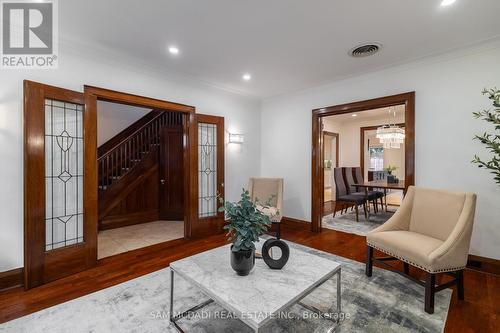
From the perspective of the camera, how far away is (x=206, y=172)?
4.22 m

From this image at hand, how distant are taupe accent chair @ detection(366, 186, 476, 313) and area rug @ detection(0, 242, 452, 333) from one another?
175mm

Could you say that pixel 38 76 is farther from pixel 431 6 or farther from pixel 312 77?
pixel 431 6

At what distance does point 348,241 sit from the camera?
149 inches

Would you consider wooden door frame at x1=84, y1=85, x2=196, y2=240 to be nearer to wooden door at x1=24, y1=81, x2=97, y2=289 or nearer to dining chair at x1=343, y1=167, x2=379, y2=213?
wooden door at x1=24, y1=81, x2=97, y2=289

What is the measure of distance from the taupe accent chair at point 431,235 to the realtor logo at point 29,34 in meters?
3.91

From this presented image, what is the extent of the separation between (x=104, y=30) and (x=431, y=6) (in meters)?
3.19

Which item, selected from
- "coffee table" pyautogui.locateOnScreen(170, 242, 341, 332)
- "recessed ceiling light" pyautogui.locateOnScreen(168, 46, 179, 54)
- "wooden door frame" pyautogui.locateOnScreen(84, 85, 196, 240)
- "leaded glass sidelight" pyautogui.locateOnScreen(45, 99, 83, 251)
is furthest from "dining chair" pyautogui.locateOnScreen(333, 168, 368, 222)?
"leaded glass sidelight" pyautogui.locateOnScreen(45, 99, 83, 251)

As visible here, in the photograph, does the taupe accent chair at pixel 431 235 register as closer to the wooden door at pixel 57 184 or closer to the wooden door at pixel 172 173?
the wooden door at pixel 57 184

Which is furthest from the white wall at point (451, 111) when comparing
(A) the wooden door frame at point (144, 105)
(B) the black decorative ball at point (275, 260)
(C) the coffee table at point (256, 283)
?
(A) the wooden door frame at point (144, 105)

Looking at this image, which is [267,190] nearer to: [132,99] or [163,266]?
[163,266]

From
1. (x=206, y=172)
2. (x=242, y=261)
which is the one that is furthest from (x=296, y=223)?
(x=242, y=261)

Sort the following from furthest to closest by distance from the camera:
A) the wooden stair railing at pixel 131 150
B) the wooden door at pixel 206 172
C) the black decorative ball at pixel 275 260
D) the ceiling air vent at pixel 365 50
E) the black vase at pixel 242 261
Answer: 1. the wooden stair railing at pixel 131 150
2. the wooden door at pixel 206 172
3. the ceiling air vent at pixel 365 50
4. the black decorative ball at pixel 275 260
5. the black vase at pixel 242 261

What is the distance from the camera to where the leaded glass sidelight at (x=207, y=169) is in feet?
A: 13.6

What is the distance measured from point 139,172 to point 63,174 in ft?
7.73
